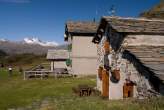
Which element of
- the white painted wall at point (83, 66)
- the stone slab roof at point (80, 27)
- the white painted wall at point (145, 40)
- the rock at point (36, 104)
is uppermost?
the stone slab roof at point (80, 27)

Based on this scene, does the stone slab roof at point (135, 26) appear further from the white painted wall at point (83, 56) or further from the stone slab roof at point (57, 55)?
the stone slab roof at point (57, 55)

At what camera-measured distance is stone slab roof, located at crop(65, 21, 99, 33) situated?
2339 centimetres

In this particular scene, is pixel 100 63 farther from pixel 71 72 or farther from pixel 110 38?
pixel 71 72

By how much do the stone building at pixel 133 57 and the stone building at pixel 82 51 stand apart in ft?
37.3

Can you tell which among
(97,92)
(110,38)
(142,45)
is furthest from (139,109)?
(97,92)

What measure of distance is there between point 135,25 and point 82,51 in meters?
14.2

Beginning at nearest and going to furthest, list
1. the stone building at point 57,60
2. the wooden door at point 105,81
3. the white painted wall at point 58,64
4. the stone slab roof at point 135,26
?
the stone slab roof at point 135,26 → the wooden door at point 105,81 → the stone building at point 57,60 → the white painted wall at point 58,64

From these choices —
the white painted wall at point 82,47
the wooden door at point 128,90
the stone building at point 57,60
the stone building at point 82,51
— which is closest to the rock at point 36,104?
the wooden door at point 128,90

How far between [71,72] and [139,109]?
62.8 ft

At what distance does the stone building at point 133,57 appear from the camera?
7.04 m

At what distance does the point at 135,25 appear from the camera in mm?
9914

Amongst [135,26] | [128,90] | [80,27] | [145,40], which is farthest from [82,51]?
[128,90]

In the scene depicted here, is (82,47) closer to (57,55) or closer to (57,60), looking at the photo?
(57,60)

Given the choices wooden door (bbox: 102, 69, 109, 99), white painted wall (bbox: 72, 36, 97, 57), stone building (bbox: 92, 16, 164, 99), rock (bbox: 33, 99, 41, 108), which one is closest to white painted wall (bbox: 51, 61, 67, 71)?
white painted wall (bbox: 72, 36, 97, 57)
